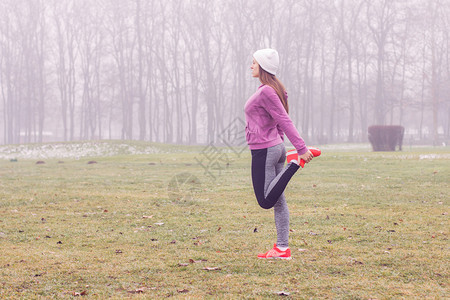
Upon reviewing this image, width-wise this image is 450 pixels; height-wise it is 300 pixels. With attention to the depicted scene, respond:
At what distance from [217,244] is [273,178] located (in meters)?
1.43

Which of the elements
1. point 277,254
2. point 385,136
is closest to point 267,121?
point 277,254

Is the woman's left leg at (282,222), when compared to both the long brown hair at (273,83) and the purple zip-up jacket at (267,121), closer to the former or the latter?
the purple zip-up jacket at (267,121)

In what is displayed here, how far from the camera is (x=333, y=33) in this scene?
53.5 metres

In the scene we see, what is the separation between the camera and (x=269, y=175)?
506 cm

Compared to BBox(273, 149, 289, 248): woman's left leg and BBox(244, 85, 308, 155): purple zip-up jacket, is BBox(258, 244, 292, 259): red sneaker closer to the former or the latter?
BBox(273, 149, 289, 248): woman's left leg

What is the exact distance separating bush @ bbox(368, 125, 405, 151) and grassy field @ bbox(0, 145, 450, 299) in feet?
63.0

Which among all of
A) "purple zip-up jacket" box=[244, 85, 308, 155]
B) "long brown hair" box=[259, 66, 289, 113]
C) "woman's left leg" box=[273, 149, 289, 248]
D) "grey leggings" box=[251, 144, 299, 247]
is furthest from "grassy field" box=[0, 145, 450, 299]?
"long brown hair" box=[259, 66, 289, 113]

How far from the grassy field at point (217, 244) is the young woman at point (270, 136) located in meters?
0.75

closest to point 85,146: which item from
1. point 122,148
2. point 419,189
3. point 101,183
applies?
point 122,148

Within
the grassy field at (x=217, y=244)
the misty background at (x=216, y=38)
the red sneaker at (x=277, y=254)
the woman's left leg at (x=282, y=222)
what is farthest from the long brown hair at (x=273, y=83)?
the misty background at (x=216, y=38)

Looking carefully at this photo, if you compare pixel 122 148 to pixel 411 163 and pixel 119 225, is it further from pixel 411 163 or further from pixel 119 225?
pixel 119 225

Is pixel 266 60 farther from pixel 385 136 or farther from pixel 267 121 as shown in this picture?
pixel 385 136

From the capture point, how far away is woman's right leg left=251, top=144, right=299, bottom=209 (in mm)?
4922

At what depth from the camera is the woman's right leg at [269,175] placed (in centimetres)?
492
